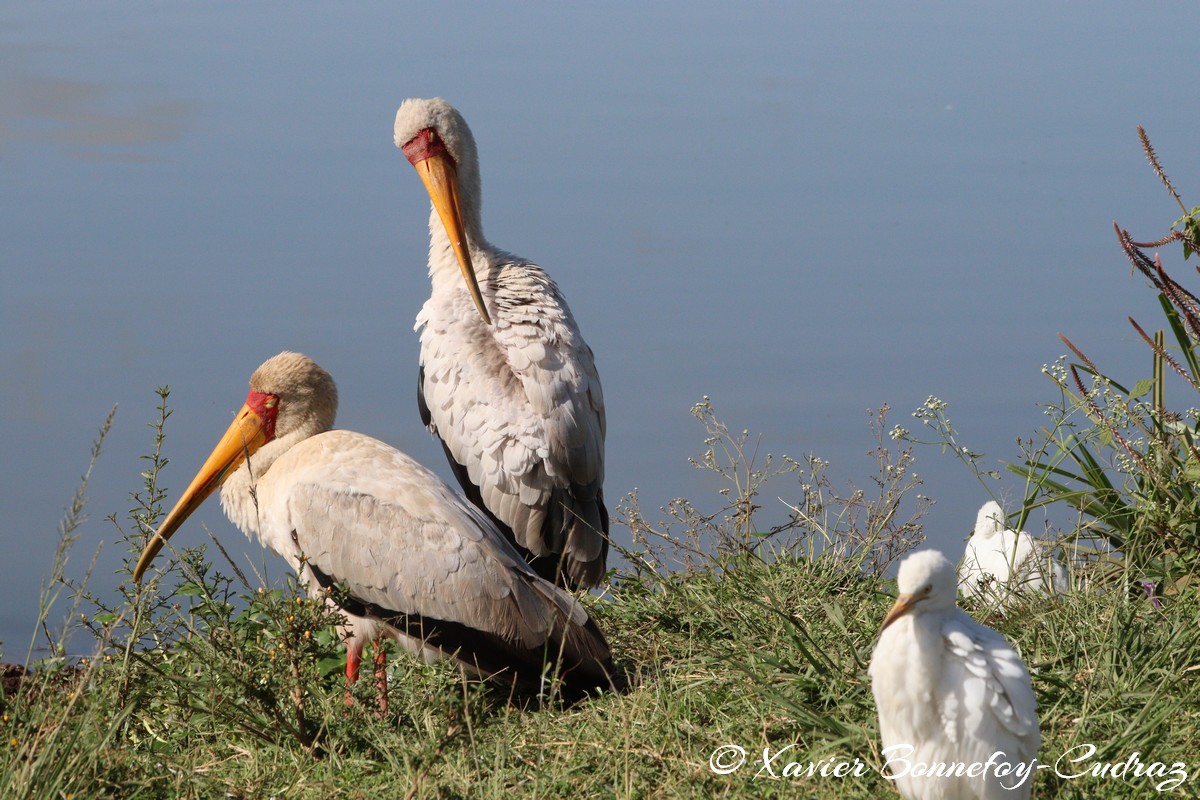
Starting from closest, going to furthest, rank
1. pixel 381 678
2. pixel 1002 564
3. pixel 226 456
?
1. pixel 381 678
2. pixel 1002 564
3. pixel 226 456

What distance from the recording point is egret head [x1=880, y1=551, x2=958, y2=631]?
3316mm

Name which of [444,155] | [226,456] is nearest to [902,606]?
[226,456]

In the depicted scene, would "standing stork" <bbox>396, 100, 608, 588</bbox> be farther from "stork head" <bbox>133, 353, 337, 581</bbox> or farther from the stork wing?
"stork head" <bbox>133, 353, 337, 581</bbox>

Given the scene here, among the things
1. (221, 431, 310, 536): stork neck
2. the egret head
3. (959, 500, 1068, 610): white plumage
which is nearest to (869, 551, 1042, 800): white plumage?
the egret head

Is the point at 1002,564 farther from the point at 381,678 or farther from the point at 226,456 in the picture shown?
the point at 226,456

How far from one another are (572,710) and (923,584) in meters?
1.77

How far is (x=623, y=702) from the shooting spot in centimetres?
447

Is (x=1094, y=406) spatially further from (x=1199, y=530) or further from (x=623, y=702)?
(x=623, y=702)

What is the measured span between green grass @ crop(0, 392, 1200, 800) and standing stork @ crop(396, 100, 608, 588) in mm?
1000

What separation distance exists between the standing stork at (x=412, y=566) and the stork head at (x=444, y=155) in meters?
1.82

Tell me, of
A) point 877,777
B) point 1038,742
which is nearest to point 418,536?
point 877,777

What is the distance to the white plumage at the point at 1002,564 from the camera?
5105mm

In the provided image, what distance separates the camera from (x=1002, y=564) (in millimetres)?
5547

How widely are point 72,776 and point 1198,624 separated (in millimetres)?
3447
